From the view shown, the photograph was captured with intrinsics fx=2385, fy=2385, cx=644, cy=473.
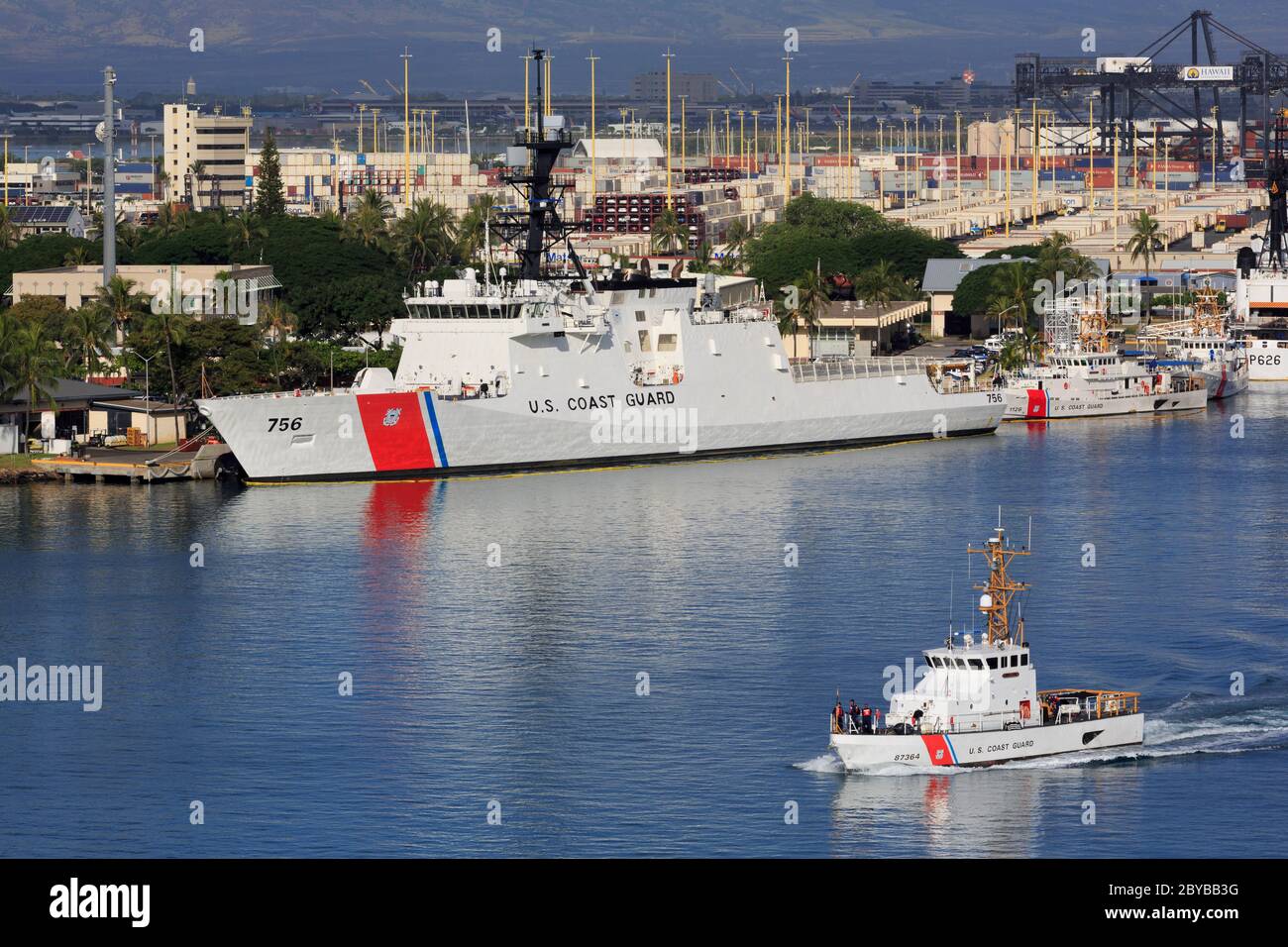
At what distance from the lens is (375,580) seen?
191ft

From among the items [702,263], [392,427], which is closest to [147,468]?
[392,427]

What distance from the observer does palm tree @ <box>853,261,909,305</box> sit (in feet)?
391

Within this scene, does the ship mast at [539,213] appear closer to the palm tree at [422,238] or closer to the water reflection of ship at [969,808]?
the water reflection of ship at [969,808]

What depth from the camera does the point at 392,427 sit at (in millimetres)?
75250

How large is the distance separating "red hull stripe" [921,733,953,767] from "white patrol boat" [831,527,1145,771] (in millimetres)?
16

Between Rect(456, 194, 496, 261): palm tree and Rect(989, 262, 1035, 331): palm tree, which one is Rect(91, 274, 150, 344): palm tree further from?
Rect(456, 194, 496, 261): palm tree

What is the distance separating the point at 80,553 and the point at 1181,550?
94.2 feet

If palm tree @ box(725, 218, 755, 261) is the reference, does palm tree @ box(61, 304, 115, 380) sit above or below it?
below

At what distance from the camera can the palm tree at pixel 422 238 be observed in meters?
134

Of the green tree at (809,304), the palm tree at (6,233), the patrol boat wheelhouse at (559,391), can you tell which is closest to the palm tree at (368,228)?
the palm tree at (6,233)

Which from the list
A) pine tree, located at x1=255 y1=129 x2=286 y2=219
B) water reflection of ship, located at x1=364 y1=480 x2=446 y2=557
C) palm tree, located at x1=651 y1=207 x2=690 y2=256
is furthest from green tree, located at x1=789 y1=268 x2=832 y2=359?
pine tree, located at x1=255 y1=129 x2=286 y2=219

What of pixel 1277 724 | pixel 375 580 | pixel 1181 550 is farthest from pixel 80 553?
pixel 1277 724

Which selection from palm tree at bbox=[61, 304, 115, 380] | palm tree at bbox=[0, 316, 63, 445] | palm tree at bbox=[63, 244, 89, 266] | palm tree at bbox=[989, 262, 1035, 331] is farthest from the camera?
palm tree at bbox=[63, 244, 89, 266]

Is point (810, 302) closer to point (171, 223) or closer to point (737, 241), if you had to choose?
point (737, 241)
